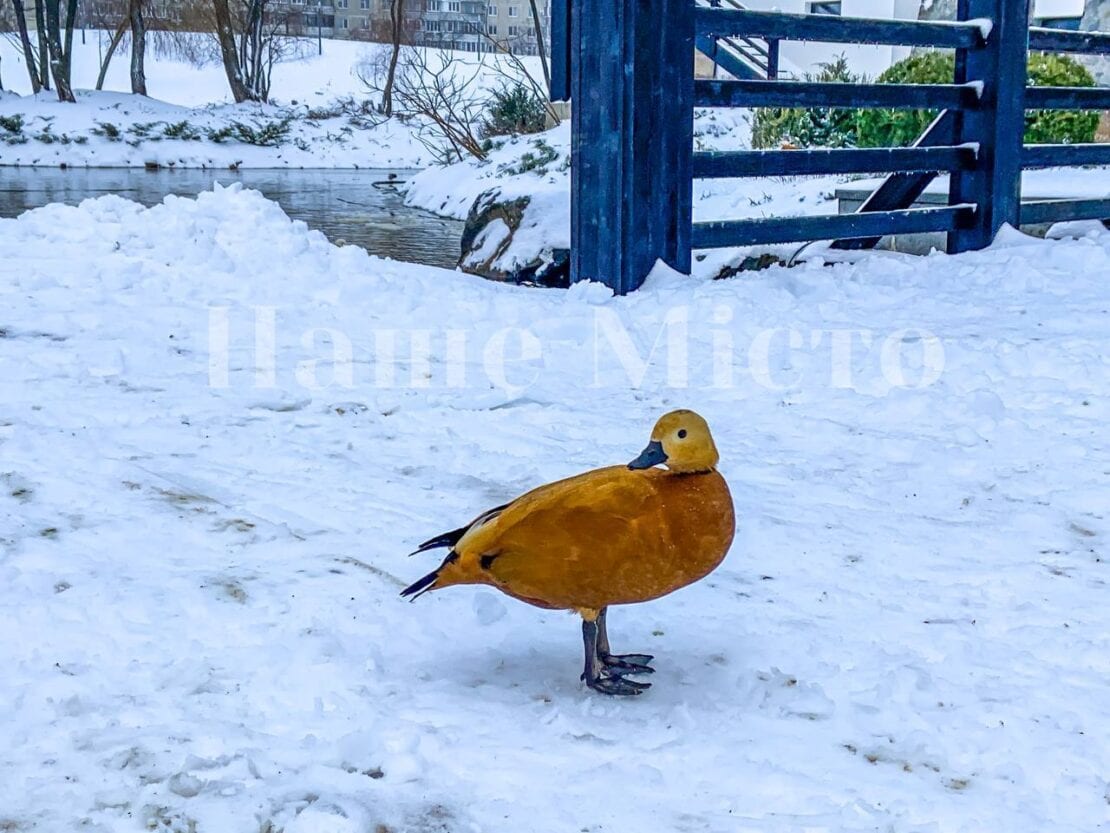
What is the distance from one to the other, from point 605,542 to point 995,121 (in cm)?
619

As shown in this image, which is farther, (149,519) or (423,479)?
(423,479)

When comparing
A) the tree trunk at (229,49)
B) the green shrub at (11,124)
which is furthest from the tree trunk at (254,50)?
the green shrub at (11,124)

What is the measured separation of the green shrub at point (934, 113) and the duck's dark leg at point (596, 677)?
8110 millimetres

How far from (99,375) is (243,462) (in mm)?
1135

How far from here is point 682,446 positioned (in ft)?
6.88

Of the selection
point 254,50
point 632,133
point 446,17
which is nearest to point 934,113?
point 632,133

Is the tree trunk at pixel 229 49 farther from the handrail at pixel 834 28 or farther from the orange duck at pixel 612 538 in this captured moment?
the orange duck at pixel 612 538

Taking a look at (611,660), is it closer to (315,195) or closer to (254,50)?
(315,195)

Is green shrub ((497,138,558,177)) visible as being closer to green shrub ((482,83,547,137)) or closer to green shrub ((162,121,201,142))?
green shrub ((482,83,547,137))

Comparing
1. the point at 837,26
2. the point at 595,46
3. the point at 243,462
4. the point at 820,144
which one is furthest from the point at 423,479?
the point at 820,144

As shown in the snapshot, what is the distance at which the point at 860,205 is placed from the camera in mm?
8000

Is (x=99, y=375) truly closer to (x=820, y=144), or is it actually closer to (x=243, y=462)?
(x=243, y=462)

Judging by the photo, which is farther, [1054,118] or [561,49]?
[1054,118]

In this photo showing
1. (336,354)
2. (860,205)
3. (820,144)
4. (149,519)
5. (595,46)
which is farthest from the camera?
(820,144)
